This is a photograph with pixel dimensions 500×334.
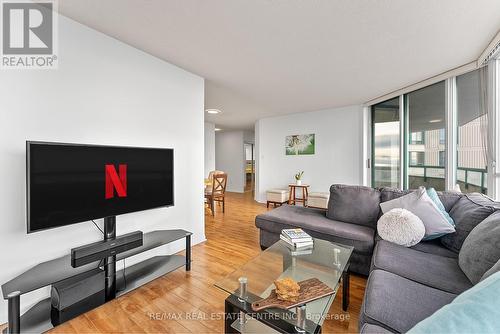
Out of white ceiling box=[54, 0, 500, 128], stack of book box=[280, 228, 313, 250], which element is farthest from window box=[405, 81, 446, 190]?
stack of book box=[280, 228, 313, 250]

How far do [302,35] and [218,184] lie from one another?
3.24 metres

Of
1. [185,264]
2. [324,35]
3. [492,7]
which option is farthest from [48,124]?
[492,7]

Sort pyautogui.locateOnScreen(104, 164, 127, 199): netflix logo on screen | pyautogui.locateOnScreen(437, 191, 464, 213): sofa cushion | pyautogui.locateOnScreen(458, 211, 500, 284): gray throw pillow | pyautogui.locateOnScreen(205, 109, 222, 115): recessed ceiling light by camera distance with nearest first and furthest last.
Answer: pyautogui.locateOnScreen(458, 211, 500, 284): gray throw pillow → pyautogui.locateOnScreen(104, 164, 127, 199): netflix logo on screen → pyautogui.locateOnScreen(437, 191, 464, 213): sofa cushion → pyautogui.locateOnScreen(205, 109, 222, 115): recessed ceiling light

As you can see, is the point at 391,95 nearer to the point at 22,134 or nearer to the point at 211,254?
the point at 211,254

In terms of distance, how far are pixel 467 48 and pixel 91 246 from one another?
4028 millimetres

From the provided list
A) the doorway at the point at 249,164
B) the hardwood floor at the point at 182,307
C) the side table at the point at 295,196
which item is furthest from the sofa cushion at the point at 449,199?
the doorway at the point at 249,164

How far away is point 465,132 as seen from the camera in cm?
266

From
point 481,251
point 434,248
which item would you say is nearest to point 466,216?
point 434,248

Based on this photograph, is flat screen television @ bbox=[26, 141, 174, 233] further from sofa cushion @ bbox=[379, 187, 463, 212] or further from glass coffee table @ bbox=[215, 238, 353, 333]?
sofa cushion @ bbox=[379, 187, 463, 212]

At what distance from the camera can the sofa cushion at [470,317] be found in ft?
1.70

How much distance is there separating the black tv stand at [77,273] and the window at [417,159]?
12.0ft

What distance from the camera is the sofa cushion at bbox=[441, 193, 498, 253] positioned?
1587mm

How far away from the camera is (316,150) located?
199 inches

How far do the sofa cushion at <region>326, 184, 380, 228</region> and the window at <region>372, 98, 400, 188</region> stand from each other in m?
1.86
